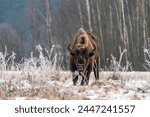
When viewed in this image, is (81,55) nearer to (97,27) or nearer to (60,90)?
(60,90)

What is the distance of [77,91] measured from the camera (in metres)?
10.7

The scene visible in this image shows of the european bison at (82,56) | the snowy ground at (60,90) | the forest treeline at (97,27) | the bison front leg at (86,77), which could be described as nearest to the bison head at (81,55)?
the european bison at (82,56)

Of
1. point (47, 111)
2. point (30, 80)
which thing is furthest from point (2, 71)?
point (47, 111)

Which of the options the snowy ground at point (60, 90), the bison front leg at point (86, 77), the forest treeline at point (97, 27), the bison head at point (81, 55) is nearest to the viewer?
the snowy ground at point (60, 90)

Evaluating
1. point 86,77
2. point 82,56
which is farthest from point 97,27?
point 82,56

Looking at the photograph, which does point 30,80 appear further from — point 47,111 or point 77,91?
point 47,111

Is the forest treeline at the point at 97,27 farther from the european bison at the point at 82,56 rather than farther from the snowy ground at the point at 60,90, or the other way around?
the snowy ground at the point at 60,90

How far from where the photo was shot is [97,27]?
125 ft

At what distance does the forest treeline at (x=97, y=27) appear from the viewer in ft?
117

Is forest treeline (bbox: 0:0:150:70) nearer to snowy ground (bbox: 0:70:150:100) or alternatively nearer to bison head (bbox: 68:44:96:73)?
bison head (bbox: 68:44:96:73)

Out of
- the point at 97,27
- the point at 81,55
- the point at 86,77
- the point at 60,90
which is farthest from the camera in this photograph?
the point at 97,27

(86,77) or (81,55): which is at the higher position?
(81,55)

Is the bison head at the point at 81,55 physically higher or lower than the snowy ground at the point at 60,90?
higher

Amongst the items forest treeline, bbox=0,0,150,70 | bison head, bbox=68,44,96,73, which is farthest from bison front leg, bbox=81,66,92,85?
forest treeline, bbox=0,0,150,70
